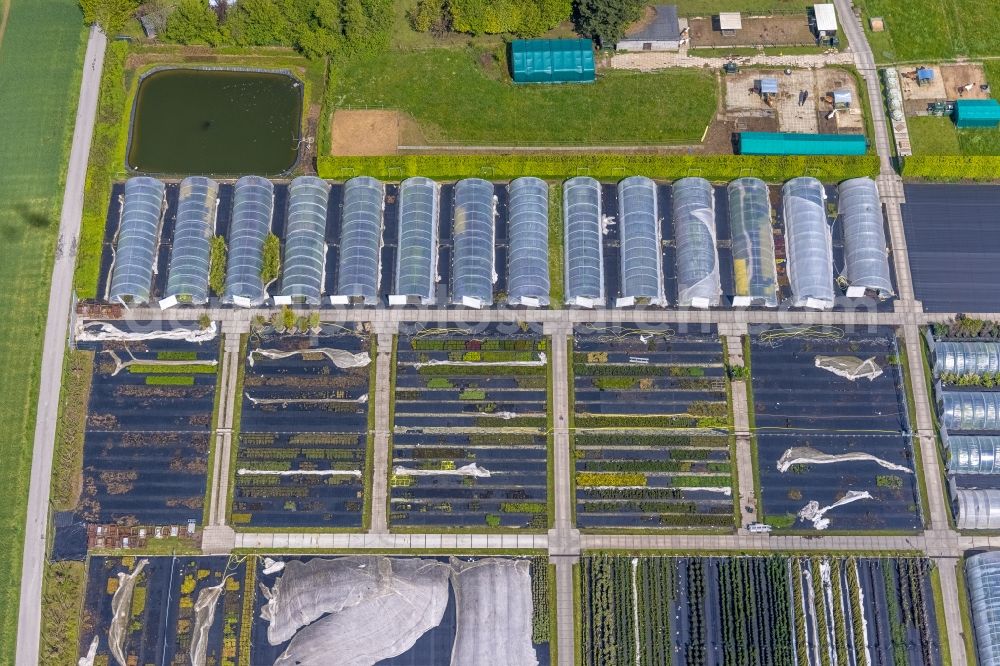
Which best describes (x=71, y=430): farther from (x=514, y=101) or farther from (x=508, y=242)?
(x=514, y=101)

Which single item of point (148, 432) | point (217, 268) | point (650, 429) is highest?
point (217, 268)

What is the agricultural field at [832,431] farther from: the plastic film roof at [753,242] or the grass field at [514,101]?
the grass field at [514,101]

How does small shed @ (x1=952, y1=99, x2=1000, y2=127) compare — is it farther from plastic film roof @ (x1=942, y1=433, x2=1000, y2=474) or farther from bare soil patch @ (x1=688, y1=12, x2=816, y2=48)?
plastic film roof @ (x1=942, y1=433, x2=1000, y2=474)

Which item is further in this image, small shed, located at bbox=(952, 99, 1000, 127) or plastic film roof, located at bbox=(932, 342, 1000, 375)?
small shed, located at bbox=(952, 99, 1000, 127)

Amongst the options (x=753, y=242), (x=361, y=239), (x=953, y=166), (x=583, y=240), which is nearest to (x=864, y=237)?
(x=753, y=242)

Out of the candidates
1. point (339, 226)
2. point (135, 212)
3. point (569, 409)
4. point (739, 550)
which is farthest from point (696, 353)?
point (135, 212)

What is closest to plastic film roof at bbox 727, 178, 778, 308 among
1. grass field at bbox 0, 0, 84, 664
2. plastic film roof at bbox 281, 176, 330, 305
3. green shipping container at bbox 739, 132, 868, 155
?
green shipping container at bbox 739, 132, 868, 155

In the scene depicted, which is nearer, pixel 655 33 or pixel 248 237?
pixel 248 237
